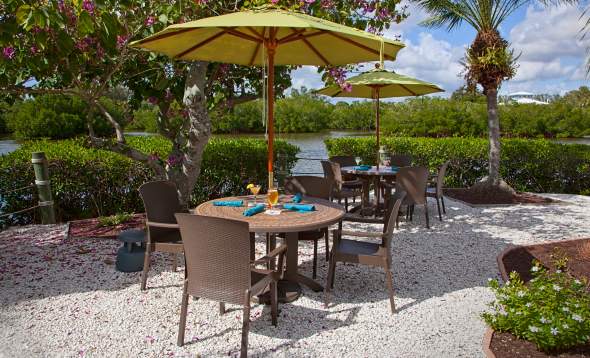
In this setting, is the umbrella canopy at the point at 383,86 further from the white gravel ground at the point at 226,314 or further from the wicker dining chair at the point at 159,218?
the wicker dining chair at the point at 159,218

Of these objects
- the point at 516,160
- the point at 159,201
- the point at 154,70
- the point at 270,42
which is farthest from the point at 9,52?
the point at 516,160

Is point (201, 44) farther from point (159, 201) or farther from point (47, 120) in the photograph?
point (47, 120)

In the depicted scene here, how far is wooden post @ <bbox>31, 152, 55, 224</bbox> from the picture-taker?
5969 millimetres

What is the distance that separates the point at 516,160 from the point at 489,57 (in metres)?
2.52

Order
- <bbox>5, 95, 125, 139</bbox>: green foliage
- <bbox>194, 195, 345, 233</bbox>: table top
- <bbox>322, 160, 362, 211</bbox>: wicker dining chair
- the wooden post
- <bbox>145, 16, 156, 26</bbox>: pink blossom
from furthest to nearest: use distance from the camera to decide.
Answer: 1. <bbox>5, 95, 125, 139</bbox>: green foliage
2. <bbox>322, 160, 362, 211</bbox>: wicker dining chair
3. the wooden post
4. <bbox>145, 16, 156, 26</bbox>: pink blossom
5. <bbox>194, 195, 345, 233</bbox>: table top

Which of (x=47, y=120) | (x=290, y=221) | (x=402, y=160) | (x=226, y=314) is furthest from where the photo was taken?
(x=47, y=120)

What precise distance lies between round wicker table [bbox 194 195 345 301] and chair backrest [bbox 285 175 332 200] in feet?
1.32

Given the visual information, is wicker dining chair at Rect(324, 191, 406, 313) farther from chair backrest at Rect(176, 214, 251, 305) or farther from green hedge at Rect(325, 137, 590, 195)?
green hedge at Rect(325, 137, 590, 195)

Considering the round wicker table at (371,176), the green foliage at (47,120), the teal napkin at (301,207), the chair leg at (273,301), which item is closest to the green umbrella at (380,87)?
the round wicker table at (371,176)

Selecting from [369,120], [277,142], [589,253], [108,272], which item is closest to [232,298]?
[108,272]

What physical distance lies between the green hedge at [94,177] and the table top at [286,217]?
3.31 metres

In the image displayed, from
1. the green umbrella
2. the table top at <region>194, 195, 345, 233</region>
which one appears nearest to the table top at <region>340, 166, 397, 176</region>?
the green umbrella

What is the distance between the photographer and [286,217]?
343 cm

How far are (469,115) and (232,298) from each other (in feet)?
78.9
